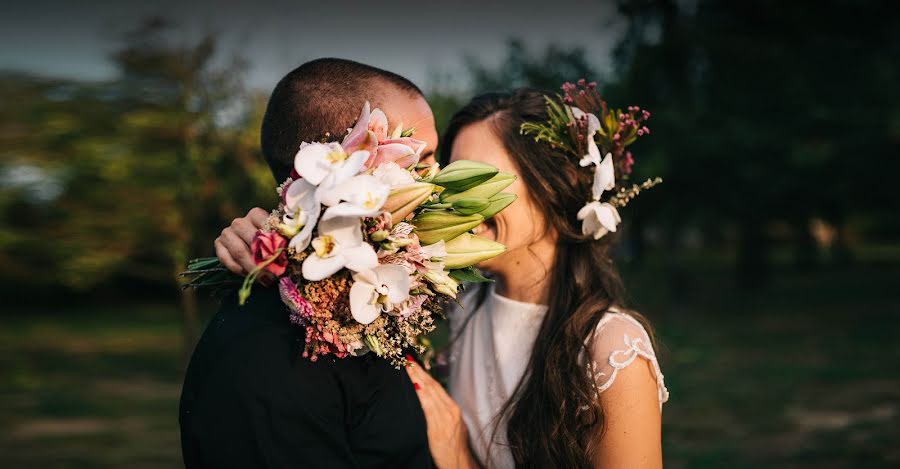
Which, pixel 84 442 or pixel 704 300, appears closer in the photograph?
pixel 84 442

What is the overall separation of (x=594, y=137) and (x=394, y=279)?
1.64 m

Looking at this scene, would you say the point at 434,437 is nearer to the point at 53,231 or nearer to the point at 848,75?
the point at 53,231

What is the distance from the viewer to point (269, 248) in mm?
1988

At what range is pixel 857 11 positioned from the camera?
16.9 metres

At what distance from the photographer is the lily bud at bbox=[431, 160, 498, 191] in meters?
2.31

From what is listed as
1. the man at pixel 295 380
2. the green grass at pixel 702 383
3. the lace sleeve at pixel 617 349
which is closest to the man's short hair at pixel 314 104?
the man at pixel 295 380

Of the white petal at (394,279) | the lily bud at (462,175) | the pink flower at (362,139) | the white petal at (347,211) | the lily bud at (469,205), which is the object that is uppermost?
the pink flower at (362,139)

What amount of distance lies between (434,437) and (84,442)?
8.19m

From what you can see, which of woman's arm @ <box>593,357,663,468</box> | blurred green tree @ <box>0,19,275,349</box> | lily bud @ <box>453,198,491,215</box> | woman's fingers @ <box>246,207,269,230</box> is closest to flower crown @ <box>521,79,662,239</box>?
woman's arm @ <box>593,357,663,468</box>

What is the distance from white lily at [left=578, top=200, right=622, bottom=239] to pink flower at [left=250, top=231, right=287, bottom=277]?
5.65ft

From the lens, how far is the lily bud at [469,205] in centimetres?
230

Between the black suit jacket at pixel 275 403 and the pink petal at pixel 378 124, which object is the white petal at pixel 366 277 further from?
the pink petal at pixel 378 124

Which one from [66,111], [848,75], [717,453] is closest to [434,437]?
[717,453]

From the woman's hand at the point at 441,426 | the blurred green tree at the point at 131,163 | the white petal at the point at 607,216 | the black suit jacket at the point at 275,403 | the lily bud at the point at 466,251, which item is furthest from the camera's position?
the blurred green tree at the point at 131,163
